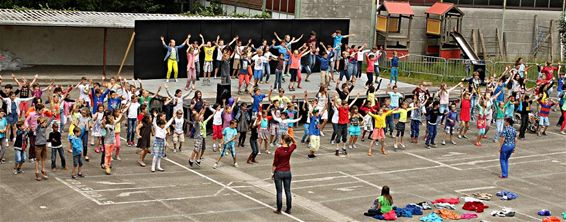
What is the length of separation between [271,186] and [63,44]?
19.8 meters

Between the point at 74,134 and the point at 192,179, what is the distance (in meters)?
2.88

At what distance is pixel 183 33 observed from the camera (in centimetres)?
3641

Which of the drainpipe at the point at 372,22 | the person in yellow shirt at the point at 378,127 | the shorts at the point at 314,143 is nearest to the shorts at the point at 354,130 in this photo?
the person in yellow shirt at the point at 378,127

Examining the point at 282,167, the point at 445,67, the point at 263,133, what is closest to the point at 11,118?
the point at 263,133

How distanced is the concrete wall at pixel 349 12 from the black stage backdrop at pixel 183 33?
6.56 meters

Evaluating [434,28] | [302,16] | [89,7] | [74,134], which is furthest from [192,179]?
[89,7]

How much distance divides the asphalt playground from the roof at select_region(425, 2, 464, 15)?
1738cm

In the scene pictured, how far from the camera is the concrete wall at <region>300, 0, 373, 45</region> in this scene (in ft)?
151

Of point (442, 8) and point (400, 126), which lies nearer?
point (400, 126)

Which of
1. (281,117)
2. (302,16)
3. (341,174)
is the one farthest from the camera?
(302,16)

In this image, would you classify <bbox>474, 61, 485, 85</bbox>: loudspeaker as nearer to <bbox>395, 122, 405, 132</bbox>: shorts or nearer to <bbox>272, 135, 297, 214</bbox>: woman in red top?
<bbox>395, 122, 405, 132</bbox>: shorts

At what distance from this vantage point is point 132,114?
27.6 metres

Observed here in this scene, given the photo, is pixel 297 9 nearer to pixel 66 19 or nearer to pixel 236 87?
pixel 236 87

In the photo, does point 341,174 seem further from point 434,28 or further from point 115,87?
point 434,28
